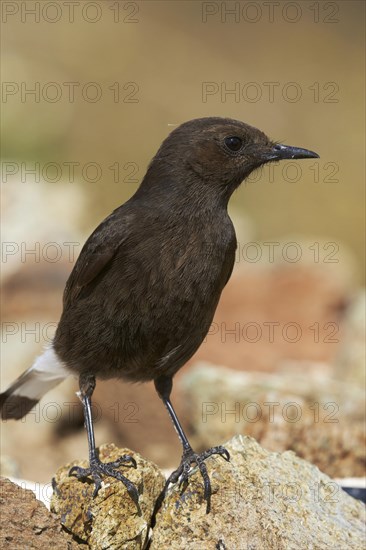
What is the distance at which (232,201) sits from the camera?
1862 cm

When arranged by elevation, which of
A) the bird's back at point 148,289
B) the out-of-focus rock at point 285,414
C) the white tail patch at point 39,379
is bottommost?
the out-of-focus rock at point 285,414

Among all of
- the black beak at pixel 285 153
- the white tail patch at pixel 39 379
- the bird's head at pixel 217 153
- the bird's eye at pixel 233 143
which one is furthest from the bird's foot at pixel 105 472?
the black beak at pixel 285 153

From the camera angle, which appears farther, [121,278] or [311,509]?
[121,278]

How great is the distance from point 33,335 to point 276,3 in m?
15.6

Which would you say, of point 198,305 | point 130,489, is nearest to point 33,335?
point 198,305

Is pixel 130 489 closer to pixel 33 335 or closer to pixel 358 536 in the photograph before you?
pixel 358 536

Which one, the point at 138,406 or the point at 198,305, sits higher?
the point at 198,305

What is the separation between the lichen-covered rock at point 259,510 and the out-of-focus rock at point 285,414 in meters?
1.41

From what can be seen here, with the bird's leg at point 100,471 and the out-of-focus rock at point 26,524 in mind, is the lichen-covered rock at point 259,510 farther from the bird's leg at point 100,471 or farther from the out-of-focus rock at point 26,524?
the out-of-focus rock at point 26,524

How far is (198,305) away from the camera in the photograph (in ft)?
18.7

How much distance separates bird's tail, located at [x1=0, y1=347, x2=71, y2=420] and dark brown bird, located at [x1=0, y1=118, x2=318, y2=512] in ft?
1.11

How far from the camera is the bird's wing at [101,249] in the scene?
5.82m

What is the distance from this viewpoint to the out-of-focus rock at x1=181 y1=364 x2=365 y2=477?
22.9 ft

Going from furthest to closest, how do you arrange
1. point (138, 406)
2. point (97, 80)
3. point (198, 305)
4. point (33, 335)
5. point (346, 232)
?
point (97, 80)
point (346, 232)
point (33, 335)
point (138, 406)
point (198, 305)
